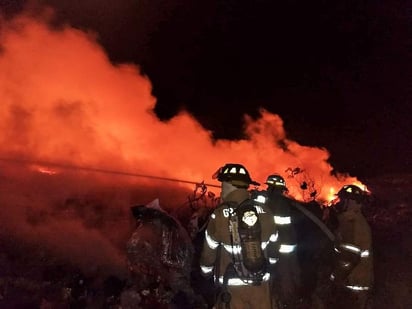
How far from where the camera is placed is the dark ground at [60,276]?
5.79 meters

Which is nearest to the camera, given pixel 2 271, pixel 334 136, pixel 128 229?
pixel 2 271

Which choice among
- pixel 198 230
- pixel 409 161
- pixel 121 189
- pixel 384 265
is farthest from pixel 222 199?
pixel 409 161

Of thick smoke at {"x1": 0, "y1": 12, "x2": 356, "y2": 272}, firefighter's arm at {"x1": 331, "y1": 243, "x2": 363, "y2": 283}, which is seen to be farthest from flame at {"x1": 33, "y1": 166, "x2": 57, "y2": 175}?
firefighter's arm at {"x1": 331, "y1": 243, "x2": 363, "y2": 283}

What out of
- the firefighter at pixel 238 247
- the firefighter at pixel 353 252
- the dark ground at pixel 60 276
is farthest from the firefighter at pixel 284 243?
the dark ground at pixel 60 276

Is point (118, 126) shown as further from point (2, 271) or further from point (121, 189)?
point (2, 271)

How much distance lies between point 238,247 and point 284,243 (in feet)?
4.73

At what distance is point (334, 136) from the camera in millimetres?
24359

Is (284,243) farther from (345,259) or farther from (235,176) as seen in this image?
→ (235,176)

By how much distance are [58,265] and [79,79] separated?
460cm

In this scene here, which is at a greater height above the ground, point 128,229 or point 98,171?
point 98,171

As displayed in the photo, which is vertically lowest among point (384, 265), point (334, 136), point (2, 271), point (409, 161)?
point (2, 271)

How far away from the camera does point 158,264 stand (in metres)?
6.04

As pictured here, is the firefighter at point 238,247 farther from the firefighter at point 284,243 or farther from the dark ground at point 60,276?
the dark ground at point 60,276

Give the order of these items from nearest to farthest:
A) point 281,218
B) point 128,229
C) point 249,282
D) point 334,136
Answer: point 249,282 < point 281,218 < point 128,229 < point 334,136
